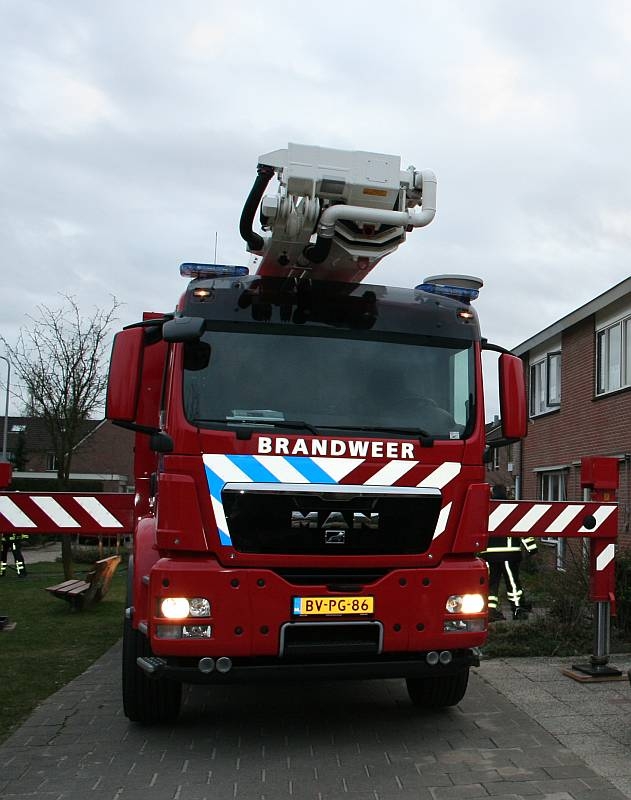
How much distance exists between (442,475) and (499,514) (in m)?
2.07

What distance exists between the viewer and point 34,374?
61.2 ft

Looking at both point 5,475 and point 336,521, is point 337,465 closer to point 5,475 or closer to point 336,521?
point 336,521

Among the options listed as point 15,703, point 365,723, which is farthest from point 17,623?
point 365,723

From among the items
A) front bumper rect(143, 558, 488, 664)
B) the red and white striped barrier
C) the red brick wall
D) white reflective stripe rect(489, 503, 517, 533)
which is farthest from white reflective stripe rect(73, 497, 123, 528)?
the red brick wall

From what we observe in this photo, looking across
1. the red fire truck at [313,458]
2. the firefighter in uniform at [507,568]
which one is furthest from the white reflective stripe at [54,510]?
the firefighter in uniform at [507,568]

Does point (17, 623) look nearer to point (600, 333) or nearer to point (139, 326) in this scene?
point (139, 326)

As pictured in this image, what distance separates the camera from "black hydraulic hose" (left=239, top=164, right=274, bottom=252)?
215 inches

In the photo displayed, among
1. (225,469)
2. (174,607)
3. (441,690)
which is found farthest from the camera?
(441,690)

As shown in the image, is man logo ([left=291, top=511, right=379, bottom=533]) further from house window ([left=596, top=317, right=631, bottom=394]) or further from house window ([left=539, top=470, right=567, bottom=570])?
house window ([left=539, top=470, right=567, bottom=570])

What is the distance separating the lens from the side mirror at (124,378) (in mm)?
5125

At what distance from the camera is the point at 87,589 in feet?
38.2

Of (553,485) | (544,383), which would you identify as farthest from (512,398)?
(544,383)

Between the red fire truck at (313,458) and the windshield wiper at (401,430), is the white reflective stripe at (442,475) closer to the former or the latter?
the red fire truck at (313,458)

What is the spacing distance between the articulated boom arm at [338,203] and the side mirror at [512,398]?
1.09 m
